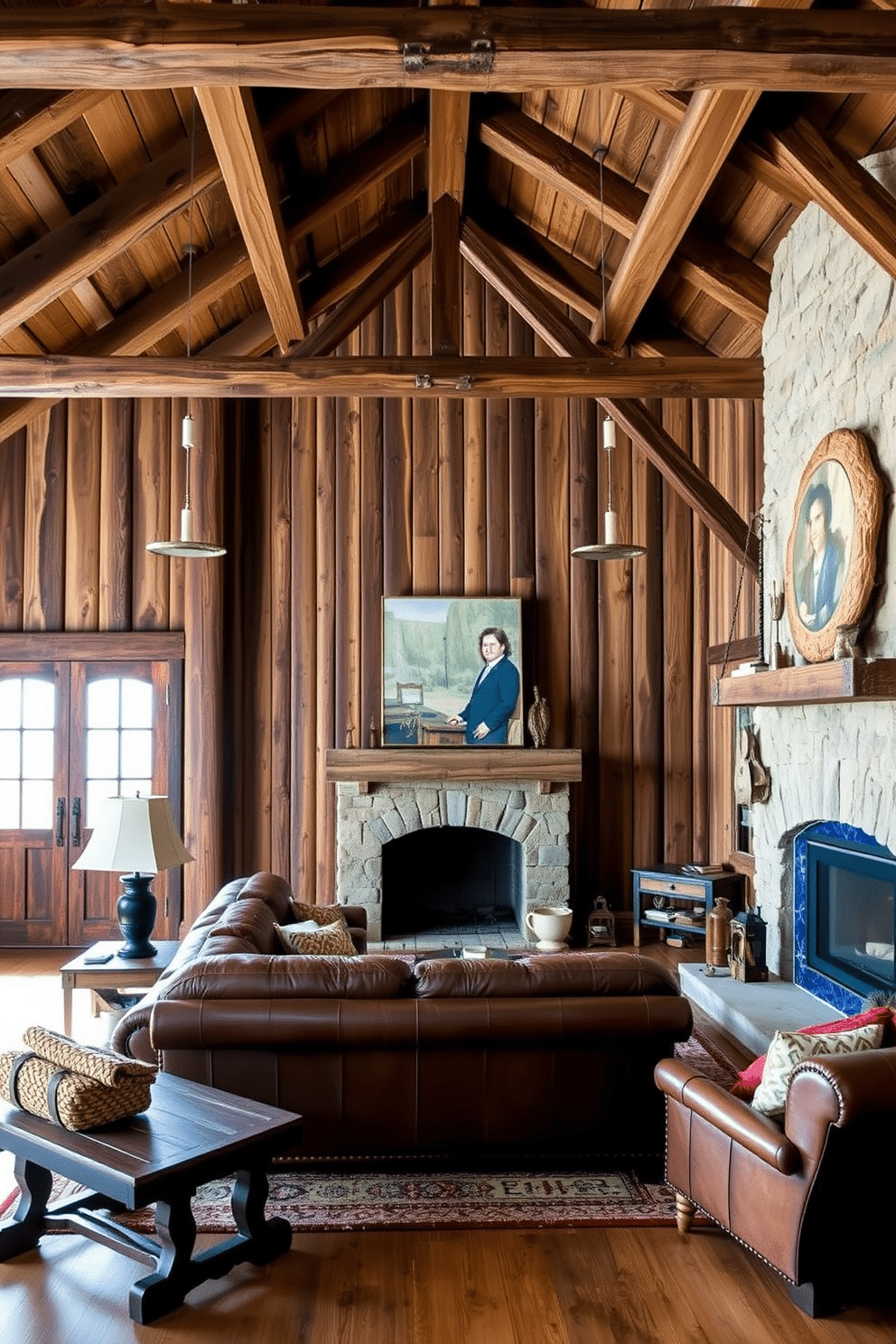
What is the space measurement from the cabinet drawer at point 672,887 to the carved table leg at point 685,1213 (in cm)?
399

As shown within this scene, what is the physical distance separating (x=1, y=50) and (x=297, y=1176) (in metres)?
3.85

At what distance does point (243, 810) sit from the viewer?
8.34 metres

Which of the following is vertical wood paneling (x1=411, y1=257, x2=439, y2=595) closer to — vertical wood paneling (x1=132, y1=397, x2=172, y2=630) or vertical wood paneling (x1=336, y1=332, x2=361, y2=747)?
vertical wood paneling (x1=336, y1=332, x2=361, y2=747)

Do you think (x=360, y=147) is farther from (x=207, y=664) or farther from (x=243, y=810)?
(x=243, y=810)

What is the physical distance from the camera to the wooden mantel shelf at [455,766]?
25.6 feet

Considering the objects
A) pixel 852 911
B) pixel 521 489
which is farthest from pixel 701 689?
pixel 852 911

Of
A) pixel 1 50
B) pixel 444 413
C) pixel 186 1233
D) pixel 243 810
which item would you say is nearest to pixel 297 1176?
pixel 186 1233

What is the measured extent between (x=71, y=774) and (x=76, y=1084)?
523 centimetres

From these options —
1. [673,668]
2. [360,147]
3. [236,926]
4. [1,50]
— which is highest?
[360,147]

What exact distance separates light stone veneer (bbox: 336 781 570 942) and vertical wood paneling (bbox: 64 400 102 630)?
241cm

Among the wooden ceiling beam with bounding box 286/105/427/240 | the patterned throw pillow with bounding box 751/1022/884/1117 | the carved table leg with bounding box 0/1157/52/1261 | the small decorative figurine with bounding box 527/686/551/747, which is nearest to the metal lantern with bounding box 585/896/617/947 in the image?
the small decorative figurine with bounding box 527/686/551/747

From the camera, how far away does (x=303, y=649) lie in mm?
8305

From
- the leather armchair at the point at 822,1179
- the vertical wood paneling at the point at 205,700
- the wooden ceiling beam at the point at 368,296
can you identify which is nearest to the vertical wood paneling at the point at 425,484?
the wooden ceiling beam at the point at 368,296

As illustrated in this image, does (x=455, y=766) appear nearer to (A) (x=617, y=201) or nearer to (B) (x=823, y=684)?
(B) (x=823, y=684)
